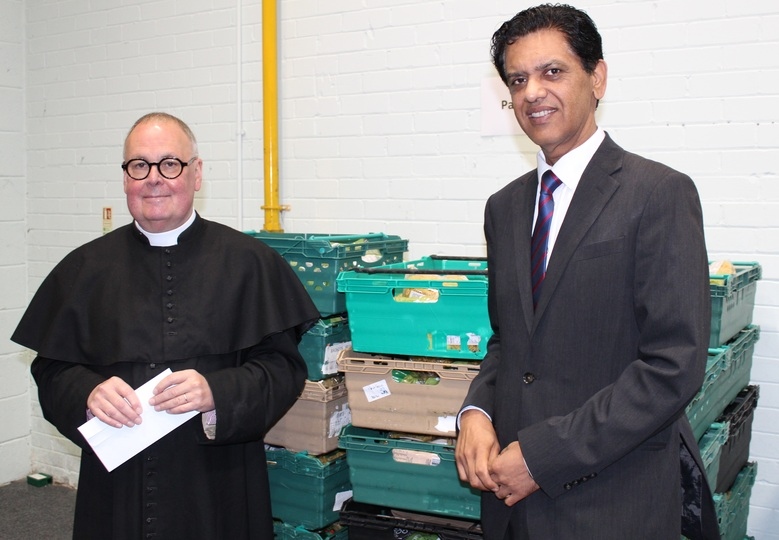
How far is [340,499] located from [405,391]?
0.57 meters

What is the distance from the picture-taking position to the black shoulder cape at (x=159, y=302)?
2102 mm

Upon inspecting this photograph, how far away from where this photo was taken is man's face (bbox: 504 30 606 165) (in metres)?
1.56

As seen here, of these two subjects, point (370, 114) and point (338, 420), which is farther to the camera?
point (370, 114)

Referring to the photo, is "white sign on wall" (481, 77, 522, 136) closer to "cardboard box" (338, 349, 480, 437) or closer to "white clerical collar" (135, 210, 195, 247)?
"cardboard box" (338, 349, 480, 437)

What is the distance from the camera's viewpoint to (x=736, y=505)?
110 inches

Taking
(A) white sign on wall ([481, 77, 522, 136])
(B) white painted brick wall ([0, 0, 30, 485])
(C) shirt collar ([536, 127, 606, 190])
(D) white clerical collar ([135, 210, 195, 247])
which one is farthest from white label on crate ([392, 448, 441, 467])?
(B) white painted brick wall ([0, 0, 30, 485])

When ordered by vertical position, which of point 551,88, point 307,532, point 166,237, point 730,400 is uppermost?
point 551,88

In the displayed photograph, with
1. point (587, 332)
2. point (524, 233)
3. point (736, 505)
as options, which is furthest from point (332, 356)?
point (736, 505)

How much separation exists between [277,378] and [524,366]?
812mm

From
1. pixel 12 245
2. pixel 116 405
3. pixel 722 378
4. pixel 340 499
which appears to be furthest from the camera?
pixel 12 245

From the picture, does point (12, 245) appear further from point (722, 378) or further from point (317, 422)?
point (722, 378)

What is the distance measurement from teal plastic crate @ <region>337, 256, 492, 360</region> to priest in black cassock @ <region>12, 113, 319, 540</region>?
404 mm

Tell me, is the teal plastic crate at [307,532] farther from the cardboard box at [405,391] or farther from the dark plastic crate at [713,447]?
the dark plastic crate at [713,447]

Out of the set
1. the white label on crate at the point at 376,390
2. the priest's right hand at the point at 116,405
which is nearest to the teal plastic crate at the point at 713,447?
the white label on crate at the point at 376,390
